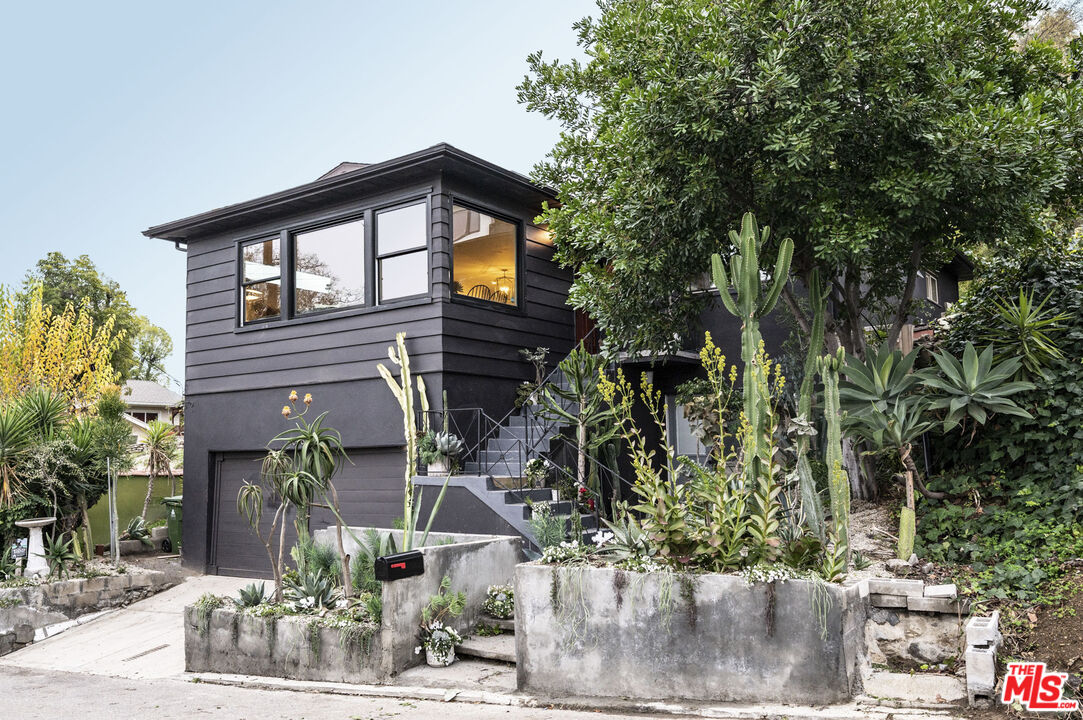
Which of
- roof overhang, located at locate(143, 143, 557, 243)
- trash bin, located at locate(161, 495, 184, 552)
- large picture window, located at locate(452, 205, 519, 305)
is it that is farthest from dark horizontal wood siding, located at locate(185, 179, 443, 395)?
trash bin, located at locate(161, 495, 184, 552)

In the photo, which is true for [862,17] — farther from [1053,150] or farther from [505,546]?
[505,546]

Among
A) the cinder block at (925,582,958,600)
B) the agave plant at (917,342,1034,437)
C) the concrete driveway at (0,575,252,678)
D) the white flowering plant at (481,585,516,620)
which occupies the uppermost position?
the agave plant at (917,342,1034,437)

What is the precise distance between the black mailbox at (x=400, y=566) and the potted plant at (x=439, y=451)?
299 centimetres

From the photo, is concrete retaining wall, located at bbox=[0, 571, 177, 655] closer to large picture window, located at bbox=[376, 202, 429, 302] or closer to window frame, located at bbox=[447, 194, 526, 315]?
large picture window, located at bbox=[376, 202, 429, 302]

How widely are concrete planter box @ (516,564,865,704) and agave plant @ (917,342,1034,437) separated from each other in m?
2.30

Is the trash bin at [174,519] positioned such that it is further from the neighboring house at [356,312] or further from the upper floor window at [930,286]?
the upper floor window at [930,286]

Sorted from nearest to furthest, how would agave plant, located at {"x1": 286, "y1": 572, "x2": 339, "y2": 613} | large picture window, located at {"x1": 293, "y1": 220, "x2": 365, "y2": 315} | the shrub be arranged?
the shrub
agave plant, located at {"x1": 286, "y1": 572, "x2": 339, "y2": 613}
large picture window, located at {"x1": 293, "y1": 220, "x2": 365, "y2": 315}

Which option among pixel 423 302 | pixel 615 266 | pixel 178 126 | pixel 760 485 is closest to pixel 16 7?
pixel 178 126

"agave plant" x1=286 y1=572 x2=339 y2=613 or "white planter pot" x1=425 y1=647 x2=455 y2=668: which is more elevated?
"agave plant" x1=286 y1=572 x2=339 y2=613

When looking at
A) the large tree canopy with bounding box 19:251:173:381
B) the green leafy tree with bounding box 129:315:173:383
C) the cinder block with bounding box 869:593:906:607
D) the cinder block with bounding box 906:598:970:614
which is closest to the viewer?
the cinder block with bounding box 906:598:970:614

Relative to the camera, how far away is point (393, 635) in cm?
646

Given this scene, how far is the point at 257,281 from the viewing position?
12.5m

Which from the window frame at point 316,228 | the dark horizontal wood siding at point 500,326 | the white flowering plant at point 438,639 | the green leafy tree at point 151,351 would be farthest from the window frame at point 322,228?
the green leafy tree at point 151,351

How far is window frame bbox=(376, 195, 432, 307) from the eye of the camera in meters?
10.7
